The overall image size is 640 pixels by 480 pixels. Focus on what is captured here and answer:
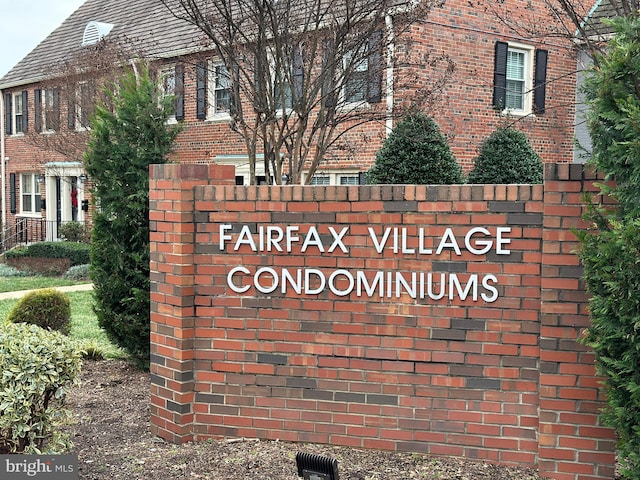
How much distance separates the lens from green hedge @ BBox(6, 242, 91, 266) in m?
18.6

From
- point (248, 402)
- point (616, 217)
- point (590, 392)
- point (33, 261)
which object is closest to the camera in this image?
point (616, 217)

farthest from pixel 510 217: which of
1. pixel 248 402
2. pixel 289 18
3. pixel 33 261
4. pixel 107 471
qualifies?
pixel 33 261

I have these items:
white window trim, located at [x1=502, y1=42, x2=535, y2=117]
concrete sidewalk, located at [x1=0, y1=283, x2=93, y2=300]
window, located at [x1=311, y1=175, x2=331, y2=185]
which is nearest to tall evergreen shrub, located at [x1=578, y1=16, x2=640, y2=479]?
window, located at [x1=311, y1=175, x2=331, y2=185]

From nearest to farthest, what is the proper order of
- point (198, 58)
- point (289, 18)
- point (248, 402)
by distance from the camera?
point (248, 402)
point (289, 18)
point (198, 58)

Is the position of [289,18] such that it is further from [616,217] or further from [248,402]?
[616,217]

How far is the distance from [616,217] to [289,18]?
18.4 feet

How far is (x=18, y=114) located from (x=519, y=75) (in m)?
18.3

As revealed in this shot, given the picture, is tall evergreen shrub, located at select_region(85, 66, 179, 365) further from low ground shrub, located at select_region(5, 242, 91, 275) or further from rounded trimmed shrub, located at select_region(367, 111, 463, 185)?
low ground shrub, located at select_region(5, 242, 91, 275)

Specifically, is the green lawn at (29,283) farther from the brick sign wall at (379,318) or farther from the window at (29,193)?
the brick sign wall at (379,318)

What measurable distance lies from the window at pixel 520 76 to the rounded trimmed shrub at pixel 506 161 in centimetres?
282

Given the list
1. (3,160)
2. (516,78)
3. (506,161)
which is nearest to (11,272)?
(3,160)

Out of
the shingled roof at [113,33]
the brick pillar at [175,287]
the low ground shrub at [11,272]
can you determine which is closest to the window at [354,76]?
the brick pillar at [175,287]

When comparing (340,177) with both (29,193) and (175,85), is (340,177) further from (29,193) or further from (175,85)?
(29,193)

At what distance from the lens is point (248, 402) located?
193 inches
